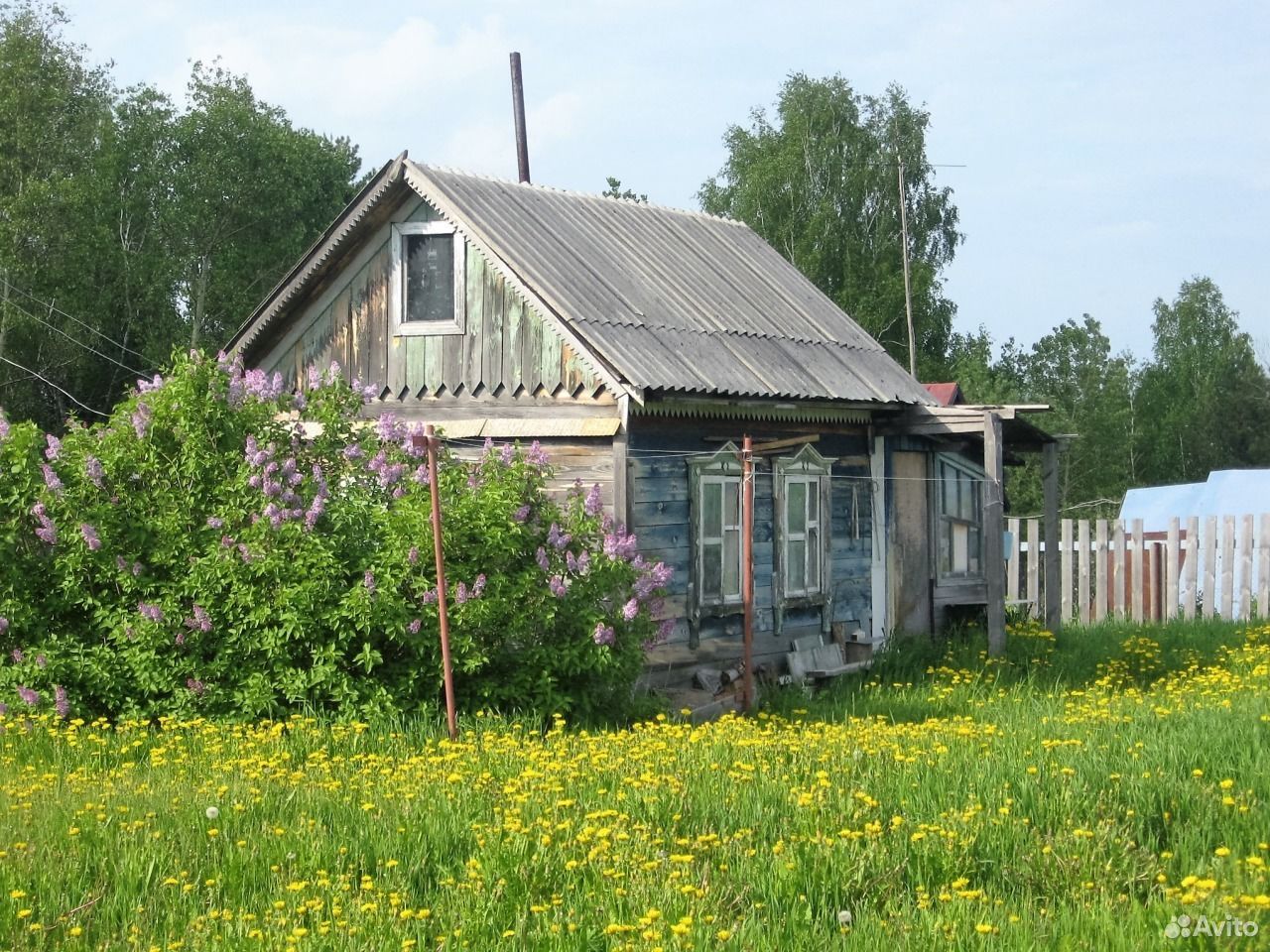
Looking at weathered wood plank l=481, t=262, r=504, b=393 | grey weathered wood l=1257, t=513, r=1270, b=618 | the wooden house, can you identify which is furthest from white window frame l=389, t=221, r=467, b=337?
grey weathered wood l=1257, t=513, r=1270, b=618

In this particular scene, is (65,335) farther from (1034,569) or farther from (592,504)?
(592,504)

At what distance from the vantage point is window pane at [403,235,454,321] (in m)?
15.4

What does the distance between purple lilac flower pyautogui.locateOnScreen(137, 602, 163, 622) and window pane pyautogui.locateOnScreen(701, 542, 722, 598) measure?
217 inches

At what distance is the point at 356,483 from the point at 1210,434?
50.1m

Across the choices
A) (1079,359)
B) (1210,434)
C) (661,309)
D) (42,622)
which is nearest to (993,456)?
(661,309)

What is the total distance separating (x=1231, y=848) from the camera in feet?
22.3

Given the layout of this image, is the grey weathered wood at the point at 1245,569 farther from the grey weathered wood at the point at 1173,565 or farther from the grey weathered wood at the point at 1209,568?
the grey weathered wood at the point at 1173,565

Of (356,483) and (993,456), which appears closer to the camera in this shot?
(356,483)

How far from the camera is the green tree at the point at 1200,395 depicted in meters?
56.0

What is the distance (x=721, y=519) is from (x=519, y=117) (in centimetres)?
989

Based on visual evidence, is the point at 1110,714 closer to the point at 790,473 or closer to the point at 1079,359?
the point at 790,473

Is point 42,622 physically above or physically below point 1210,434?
below

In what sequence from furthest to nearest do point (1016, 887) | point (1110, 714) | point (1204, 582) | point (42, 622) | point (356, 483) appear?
point (1204, 582) < point (356, 483) < point (42, 622) < point (1110, 714) < point (1016, 887)

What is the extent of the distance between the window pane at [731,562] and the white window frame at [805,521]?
682 millimetres
